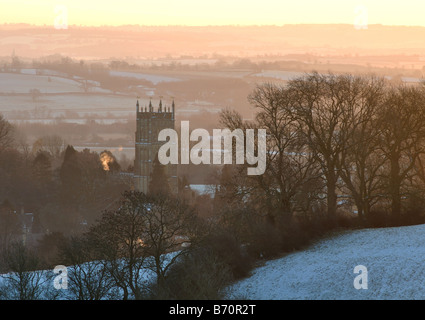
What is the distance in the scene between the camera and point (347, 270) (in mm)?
41656

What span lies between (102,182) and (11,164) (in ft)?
42.2

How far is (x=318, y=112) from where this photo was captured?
59.4m

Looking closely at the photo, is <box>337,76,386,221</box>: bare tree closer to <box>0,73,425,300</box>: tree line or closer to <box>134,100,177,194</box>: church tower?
<box>0,73,425,300</box>: tree line

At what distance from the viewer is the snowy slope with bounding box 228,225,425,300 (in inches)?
1517

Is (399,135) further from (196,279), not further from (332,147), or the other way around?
(196,279)

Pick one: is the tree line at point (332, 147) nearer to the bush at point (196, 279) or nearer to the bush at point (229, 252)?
the bush at point (229, 252)

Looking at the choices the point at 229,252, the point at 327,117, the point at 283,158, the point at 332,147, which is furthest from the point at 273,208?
the point at 229,252

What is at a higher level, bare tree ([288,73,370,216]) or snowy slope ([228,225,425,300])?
bare tree ([288,73,370,216])

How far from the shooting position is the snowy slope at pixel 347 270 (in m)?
38.5

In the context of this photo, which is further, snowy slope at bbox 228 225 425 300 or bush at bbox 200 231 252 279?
bush at bbox 200 231 252 279

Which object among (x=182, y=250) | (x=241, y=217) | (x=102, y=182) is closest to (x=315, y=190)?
(x=241, y=217)

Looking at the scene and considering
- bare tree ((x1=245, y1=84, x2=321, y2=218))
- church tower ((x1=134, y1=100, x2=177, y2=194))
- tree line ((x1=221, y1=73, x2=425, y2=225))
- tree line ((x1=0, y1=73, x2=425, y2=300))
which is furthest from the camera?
church tower ((x1=134, y1=100, x2=177, y2=194))

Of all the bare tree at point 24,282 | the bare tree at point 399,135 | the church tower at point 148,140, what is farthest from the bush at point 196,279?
the church tower at point 148,140

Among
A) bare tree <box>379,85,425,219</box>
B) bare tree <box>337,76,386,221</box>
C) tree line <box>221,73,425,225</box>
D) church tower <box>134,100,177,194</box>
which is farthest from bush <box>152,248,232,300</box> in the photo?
church tower <box>134,100,177,194</box>
